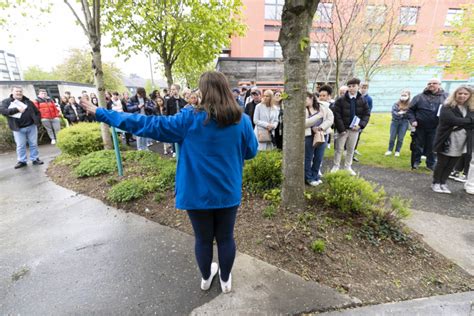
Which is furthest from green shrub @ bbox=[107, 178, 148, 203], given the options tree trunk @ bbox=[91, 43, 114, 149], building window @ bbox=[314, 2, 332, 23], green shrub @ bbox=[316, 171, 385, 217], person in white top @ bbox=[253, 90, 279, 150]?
building window @ bbox=[314, 2, 332, 23]

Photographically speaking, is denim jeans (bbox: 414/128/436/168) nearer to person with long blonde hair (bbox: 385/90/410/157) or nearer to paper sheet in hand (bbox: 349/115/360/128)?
person with long blonde hair (bbox: 385/90/410/157)

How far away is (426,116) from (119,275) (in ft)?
22.8

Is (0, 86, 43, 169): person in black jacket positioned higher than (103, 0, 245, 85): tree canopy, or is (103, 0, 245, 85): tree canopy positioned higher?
(103, 0, 245, 85): tree canopy

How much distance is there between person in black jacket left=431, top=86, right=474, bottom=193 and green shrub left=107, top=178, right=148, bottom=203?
5696mm

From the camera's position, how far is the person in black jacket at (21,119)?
5895 mm

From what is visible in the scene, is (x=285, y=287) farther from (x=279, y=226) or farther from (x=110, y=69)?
(x=110, y=69)

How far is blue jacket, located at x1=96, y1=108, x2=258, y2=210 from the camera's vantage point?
5.56 feet

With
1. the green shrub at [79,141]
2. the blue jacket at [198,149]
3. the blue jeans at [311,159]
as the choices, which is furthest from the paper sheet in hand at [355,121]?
the green shrub at [79,141]

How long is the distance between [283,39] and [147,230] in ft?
10.5

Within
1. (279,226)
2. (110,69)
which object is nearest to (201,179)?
(279,226)

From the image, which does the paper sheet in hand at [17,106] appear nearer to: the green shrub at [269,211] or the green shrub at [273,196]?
the green shrub at [273,196]

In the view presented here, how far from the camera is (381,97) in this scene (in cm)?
2227

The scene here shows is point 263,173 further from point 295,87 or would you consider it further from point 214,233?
point 214,233

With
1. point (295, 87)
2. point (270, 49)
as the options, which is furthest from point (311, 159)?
point (270, 49)
